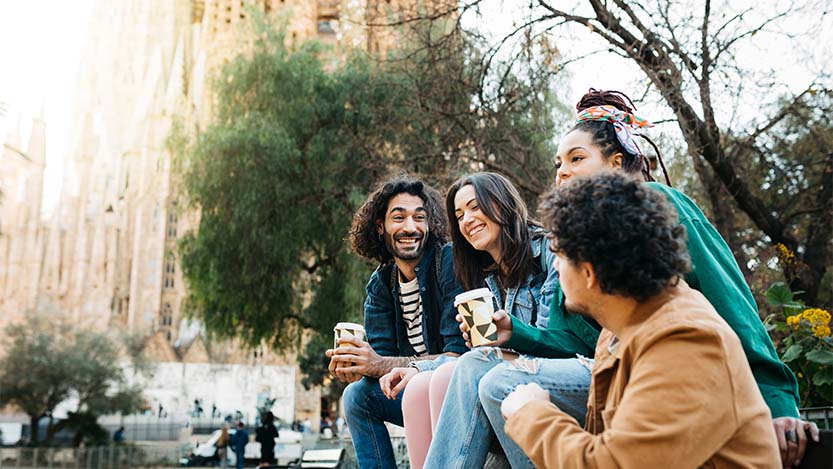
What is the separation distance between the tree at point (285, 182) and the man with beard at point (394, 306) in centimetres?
907

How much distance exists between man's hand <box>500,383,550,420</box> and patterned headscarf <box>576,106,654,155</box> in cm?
102

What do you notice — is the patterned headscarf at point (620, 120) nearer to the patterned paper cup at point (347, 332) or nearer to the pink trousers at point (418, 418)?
the pink trousers at point (418, 418)

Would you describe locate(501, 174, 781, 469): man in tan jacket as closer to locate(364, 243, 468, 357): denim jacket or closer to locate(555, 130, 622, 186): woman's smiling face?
locate(555, 130, 622, 186): woman's smiling face

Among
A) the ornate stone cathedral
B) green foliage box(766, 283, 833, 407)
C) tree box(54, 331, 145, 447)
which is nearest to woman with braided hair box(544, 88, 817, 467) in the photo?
green foliage box(766, 283, 833, 407)

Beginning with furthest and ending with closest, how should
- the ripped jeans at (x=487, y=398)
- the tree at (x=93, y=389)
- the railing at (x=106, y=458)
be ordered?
the tree at (x=93, y=389) < the railing at (x=106, y=458) < the ripped jeans at (x=487, y=398)

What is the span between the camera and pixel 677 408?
1.23m

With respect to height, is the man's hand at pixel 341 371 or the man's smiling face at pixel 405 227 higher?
the man's smiling face at pixel 405 227

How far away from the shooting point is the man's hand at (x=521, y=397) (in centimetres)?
151

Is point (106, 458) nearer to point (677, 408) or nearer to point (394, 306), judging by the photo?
point (394, 306)

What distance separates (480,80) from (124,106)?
56165 mm

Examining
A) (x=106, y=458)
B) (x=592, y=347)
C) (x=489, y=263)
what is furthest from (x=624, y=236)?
(x=106, y=458)

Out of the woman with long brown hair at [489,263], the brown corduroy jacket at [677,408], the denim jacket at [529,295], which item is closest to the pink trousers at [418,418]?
the woman with long brown hair at [489,263]

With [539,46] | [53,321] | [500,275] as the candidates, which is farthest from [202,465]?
[500,275]

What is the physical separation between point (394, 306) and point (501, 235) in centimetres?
65
